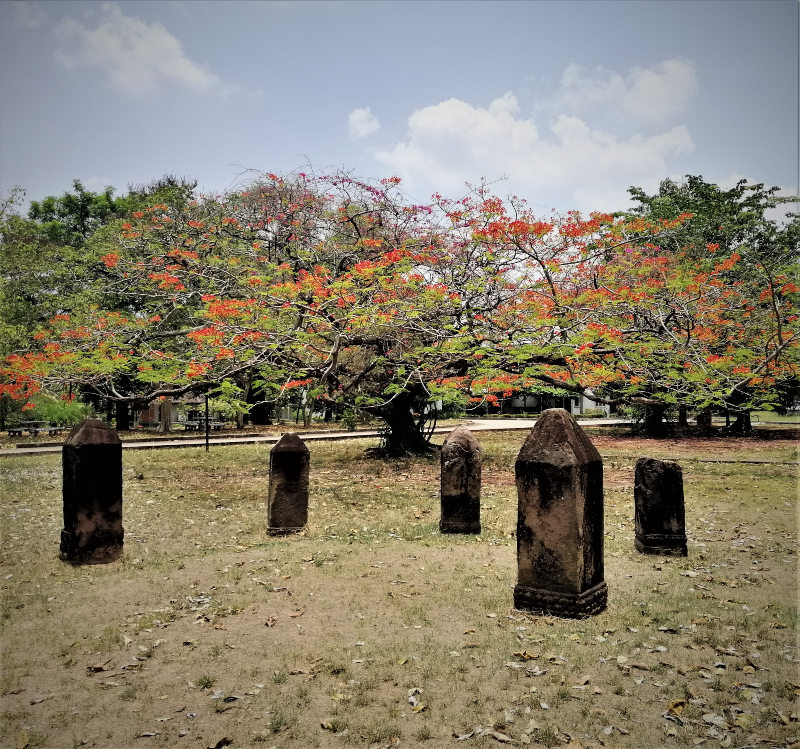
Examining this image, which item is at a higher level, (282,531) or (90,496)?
(90,496)

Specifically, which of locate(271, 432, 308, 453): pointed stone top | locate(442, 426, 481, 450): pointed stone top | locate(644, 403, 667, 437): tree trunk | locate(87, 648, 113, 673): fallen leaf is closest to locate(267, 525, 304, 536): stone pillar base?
locate(271, 432, 308, 453): pointed stone top

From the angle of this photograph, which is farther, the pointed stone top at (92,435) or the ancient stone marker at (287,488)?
the ancient stone marker at (287,488)

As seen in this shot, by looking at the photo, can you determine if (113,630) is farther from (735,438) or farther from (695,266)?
(735,438)

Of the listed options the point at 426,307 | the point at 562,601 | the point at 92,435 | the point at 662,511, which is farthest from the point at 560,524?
the point at 426,307

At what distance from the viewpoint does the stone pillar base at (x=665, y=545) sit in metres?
8.25

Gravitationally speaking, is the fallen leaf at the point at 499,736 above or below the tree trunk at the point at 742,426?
below

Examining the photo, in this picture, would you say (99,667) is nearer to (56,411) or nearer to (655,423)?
(56,411)

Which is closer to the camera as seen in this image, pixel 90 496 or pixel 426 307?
pixel 90 496

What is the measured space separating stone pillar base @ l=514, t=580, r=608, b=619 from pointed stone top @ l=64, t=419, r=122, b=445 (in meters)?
5.64

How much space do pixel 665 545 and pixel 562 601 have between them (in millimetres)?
2986

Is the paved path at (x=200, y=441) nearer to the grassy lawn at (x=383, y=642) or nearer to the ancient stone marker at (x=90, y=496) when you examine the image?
the grassy lawn at (x=383, y=642)

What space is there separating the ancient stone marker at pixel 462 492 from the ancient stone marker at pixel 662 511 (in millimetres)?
→ 2478

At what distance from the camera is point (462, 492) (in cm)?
970

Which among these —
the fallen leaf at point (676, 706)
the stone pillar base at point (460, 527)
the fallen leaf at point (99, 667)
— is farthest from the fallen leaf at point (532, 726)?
the stone pillar base at point (460, 527)
